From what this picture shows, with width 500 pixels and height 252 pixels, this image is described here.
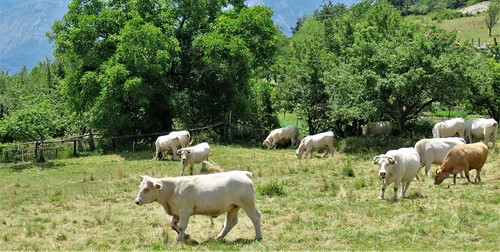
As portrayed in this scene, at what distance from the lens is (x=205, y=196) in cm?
1141

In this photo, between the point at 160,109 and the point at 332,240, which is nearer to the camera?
the point at 332,240

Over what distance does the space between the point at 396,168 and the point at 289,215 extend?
381cm

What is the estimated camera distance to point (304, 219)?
13164 mm

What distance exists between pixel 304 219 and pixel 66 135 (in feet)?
125

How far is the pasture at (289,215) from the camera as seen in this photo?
11203 millimetres

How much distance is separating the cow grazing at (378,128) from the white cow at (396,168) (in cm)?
1800

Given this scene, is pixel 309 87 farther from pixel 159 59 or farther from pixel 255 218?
pixel 255 218

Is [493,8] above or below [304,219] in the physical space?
above

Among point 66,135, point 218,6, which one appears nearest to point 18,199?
point 218,6

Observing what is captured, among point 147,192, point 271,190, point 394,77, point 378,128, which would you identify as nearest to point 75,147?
point 378,128

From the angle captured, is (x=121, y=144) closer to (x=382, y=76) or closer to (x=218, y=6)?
(x=218, y=6)

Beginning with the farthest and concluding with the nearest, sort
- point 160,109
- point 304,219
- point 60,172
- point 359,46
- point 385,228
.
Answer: point 160,109 < point 359,46 < point 60,172 < point 304,219 < point 385,228

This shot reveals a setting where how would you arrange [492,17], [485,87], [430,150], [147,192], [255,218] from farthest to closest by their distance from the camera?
[492,17] → [485,87] → [430,150] → [147,192] → [255,218]

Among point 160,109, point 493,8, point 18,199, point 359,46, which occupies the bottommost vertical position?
point 18,199
